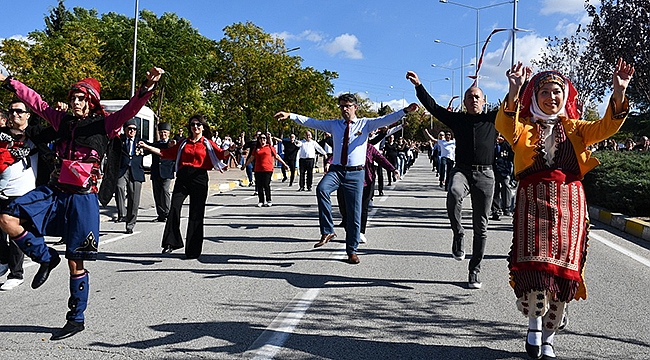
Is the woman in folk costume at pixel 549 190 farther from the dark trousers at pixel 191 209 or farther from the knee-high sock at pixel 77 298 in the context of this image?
the dark trousers at pixel 191 209

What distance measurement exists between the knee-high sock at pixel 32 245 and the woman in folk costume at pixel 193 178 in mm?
3034

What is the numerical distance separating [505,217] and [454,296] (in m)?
7.35

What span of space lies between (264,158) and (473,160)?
8.37 meters

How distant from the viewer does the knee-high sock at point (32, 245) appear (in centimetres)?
471

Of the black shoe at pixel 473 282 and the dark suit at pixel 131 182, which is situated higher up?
the dark suit at pixel 131 182

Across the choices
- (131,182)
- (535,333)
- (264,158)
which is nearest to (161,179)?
(131,182)

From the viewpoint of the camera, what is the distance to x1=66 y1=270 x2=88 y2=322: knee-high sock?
15.3ft

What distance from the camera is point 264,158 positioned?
14422mm

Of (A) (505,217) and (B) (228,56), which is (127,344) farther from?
(B) (228,56)

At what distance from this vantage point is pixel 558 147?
4.29m

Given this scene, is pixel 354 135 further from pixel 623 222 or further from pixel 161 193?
pixel 623 222

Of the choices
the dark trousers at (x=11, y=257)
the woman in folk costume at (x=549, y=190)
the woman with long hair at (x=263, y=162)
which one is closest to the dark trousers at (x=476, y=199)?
the woman in folk costume at (x=549, y=190)

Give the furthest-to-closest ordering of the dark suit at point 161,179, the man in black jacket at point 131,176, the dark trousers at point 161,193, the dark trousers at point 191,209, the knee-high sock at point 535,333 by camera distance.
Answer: the dark trousers at point 161,193
the dark suit at point 161,179
the man in black jacket at point 131,176
the dark trousers at point 191,209
the knee-high sock at point 535,333

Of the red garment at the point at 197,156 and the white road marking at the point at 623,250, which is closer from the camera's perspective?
the red garment at the point at 197,156
